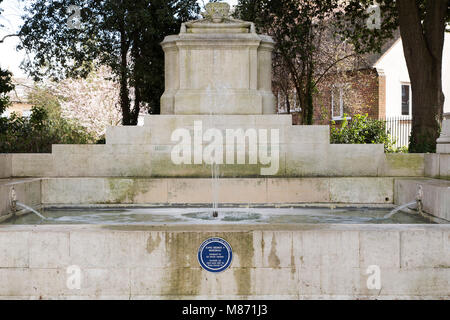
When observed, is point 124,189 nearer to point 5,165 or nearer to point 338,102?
point 5,165

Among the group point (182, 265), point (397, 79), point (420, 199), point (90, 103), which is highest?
point (397, 79)

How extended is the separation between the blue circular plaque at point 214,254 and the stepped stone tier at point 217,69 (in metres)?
6.40

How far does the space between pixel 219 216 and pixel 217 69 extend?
14.0 feet

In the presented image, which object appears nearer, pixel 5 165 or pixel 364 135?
pixel 5 165

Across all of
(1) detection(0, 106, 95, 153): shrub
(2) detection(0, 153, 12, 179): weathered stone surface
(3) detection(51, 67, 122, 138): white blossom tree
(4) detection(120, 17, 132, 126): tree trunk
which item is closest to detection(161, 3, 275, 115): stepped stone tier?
(2) detection(0, 153, 12, 179): weathered stone surface

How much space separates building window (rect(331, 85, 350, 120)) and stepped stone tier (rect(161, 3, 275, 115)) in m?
21.4

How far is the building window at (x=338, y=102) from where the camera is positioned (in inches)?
1326

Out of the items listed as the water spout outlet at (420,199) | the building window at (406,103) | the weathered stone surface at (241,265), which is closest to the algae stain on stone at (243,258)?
the weathered stone surface at (241,265)

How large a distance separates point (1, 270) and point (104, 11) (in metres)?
15.7

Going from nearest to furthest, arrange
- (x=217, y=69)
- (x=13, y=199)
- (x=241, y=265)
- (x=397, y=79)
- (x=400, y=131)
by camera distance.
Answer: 1. (x=241, y=265)
2. (x=13, y=199)
3. (x=217, y=69)
4. (x=400, y=131)
5. (x=397, y=79)

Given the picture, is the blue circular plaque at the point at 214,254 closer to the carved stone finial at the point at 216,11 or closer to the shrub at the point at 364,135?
the carved stone finial at the point at 216,11

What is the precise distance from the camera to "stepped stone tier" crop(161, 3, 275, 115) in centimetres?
1273

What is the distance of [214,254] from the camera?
6.60m

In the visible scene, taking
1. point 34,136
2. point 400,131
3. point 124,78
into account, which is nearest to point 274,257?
point 34,136
